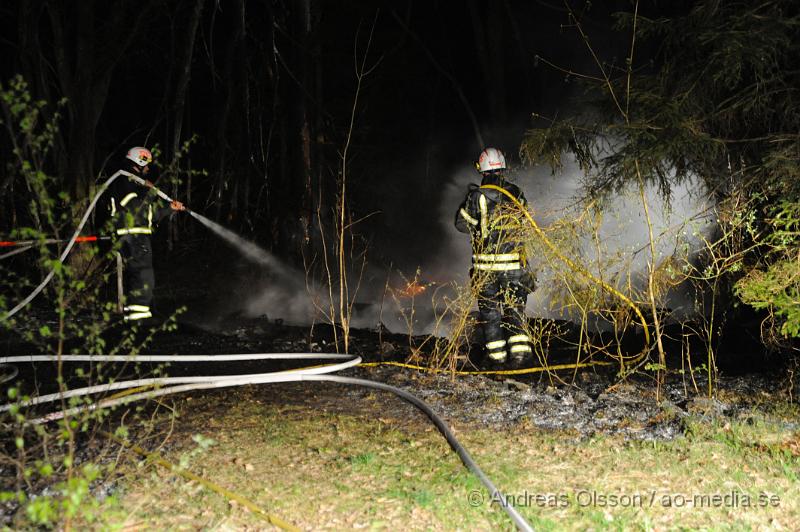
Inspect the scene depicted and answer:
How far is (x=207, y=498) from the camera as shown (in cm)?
339

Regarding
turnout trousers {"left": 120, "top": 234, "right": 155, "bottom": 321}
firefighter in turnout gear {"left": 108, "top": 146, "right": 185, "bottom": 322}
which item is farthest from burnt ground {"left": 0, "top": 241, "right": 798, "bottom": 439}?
turnout trousers {"left": 120, "top": 234, "right": 155, "bottom": 321}

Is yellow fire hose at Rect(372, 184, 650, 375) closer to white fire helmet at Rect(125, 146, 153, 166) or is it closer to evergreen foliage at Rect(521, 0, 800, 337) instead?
evergreen foliage at Rect(521, 0, 800, 337)

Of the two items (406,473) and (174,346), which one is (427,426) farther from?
(174,346)

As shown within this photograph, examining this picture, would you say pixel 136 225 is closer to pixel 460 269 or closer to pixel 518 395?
pixel 518 395

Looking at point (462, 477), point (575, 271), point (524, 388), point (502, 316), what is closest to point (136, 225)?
point (502, 316)

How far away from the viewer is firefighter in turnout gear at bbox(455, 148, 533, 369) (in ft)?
21.2

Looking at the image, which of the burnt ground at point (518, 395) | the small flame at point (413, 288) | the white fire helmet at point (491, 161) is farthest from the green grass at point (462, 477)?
the white fire helmet at point (491, 161)

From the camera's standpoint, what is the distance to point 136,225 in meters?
A: 8.34

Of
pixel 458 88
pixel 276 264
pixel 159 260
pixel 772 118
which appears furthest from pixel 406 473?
pixel 458 88

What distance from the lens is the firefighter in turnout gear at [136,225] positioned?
8.20m

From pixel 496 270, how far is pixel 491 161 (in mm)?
1113

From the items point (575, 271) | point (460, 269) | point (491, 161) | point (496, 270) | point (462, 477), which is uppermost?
point (460, 269)

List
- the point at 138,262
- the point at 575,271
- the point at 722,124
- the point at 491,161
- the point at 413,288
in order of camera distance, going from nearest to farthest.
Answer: the point at 575,271 → the point at 722,124 → the point at 491,161 → the point at 413,288 → the point at 138,262

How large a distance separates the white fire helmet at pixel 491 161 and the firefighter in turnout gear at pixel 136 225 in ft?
12.3
